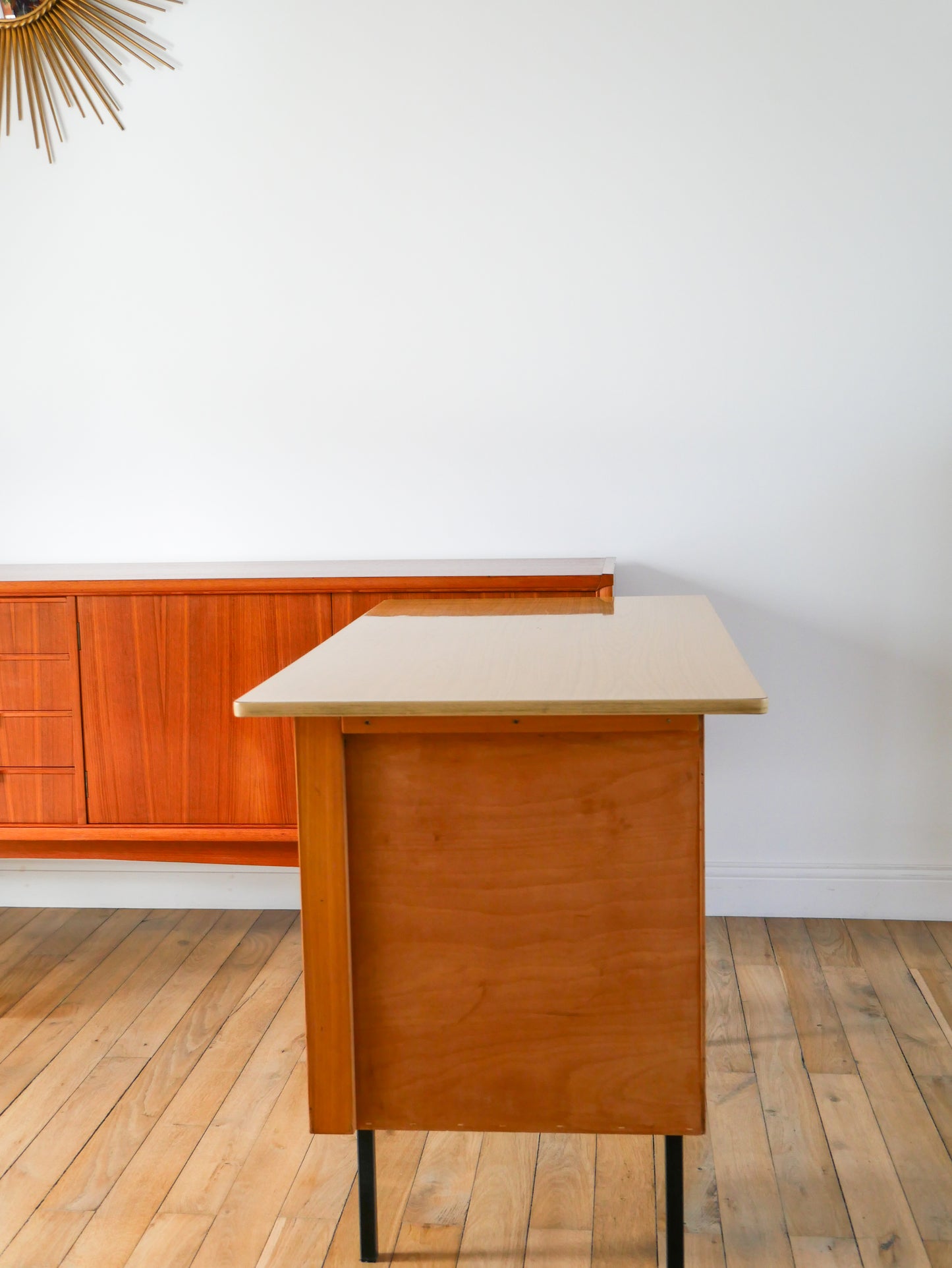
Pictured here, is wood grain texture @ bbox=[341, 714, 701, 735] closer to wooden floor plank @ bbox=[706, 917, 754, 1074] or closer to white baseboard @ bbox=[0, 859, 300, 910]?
wooden floor plank @ bbox=[706, 917, 754, 1074]

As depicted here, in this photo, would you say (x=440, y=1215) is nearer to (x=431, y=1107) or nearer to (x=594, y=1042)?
(x=431, y=1107)

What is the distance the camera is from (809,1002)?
2.29 m

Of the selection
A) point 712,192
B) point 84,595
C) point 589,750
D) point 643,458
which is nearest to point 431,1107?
point 589,750

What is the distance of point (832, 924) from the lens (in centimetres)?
271

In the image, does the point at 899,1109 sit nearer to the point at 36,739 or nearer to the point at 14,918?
the point at 36,739

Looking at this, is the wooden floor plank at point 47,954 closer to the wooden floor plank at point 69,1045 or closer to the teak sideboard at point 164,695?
the wooden floor plank at point 69,1045

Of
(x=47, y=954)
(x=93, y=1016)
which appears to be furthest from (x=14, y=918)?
(x=93, y=1016)

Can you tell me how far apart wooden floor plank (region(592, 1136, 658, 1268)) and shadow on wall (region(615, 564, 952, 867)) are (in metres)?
1.10

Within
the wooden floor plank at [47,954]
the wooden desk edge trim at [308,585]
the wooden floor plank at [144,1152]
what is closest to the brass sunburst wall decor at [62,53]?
the wooden desk edge trim at [308,585]

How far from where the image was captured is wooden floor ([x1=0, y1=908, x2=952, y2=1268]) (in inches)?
62.6

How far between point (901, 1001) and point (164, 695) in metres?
1.72

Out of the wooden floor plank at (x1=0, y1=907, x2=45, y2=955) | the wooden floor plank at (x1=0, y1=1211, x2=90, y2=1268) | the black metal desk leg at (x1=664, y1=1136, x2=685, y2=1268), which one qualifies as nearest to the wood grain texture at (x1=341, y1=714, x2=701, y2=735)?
the black metal desk leg at (x1=664, y1=1136, x2=685, y2=1268)

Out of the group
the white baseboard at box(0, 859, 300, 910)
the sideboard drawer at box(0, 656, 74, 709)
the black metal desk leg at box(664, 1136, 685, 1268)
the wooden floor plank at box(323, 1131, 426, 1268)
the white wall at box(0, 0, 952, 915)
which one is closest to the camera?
the black metal desk leg at box(664, 1136, 685, 1268)

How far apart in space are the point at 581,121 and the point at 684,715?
1.81 m
